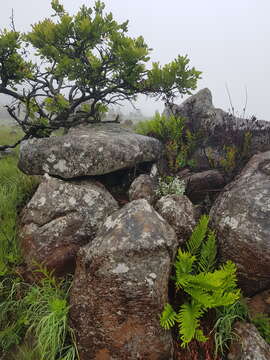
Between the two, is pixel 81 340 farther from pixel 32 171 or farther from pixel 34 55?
pixel 34 55

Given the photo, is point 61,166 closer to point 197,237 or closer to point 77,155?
point 77,155

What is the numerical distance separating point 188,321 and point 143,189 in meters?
2.44

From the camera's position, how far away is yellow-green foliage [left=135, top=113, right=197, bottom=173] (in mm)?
5613

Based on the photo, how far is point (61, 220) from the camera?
393 centimetres

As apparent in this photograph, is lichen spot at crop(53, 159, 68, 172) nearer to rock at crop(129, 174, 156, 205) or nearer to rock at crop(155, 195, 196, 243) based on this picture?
rock at crop(129, 174, 156, 205)

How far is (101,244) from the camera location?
3107mm

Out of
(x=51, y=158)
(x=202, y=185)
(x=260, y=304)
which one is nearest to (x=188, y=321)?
(x=260, y=304)

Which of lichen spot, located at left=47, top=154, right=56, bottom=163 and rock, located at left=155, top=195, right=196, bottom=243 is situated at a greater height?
lichen spot, located at left=47, top=154, right=56, bottom=163

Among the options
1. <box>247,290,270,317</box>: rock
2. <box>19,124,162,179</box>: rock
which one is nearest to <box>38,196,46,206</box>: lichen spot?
<box>19,124,162,179</box>: rock

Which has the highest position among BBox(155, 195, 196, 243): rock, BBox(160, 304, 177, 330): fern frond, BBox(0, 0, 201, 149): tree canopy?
BBox(0, 0, 201, 149): tree canopy

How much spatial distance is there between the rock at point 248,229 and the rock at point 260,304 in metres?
0.08

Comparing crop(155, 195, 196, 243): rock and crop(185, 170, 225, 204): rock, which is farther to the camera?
crop(185, 170, 225, 204): rock

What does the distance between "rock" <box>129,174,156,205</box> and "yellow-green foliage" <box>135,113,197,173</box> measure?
954mm

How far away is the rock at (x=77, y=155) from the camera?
4453 millimetres
